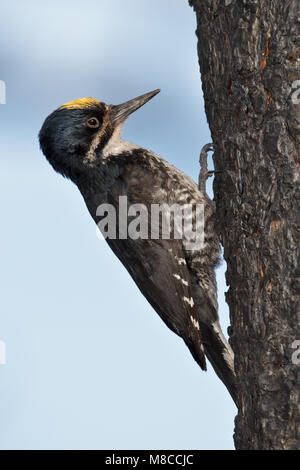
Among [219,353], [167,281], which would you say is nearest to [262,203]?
[167,281]

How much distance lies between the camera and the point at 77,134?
4.24 metres

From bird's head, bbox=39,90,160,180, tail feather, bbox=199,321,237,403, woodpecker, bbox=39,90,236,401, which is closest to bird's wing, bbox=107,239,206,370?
woodpecker, bbox=39,90,236,401

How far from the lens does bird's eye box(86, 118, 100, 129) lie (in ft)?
14.0

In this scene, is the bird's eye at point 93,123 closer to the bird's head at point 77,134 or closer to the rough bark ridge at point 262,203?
the bird's head at point 77,134

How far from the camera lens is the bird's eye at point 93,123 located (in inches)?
168

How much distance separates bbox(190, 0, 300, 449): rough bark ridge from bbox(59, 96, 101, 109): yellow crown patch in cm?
160

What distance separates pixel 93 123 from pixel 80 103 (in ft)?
0.57

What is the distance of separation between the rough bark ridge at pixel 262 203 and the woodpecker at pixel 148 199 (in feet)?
3.17

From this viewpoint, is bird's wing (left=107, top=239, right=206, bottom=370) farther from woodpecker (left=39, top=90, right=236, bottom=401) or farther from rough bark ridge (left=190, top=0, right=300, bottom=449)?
rough bark ridge (left=190, top=0, right=300, bottom=449)

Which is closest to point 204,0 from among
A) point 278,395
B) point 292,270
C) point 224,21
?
point 224,21

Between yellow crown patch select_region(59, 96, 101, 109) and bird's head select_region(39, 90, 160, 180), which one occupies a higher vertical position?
yellow crown patch select_region(59, 96, 101, 109)

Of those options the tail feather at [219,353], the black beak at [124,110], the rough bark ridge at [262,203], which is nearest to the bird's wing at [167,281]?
the tail feather at [219,353]

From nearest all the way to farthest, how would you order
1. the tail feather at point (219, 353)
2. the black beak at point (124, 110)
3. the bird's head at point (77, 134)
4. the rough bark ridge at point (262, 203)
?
1. the rough bark ridge at point (262, 203)
2. the tail feather at point (219, 353)
3. the bird's head at point (77, 134)
4. the black beak at point (124, 110)
